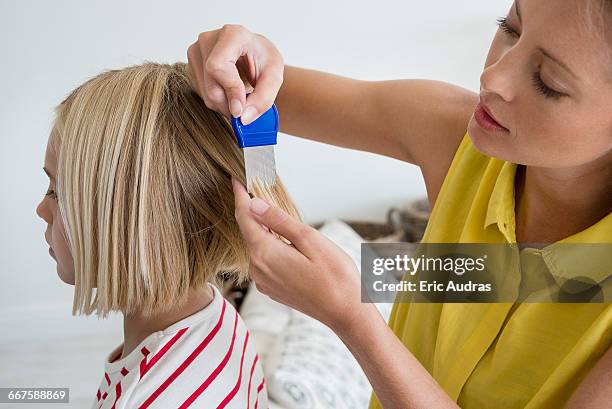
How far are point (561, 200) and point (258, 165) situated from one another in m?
0.36

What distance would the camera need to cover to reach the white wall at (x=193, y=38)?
8.16ft

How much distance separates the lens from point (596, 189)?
825 millimetres

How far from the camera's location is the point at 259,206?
79cm

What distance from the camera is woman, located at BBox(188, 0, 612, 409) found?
72cm

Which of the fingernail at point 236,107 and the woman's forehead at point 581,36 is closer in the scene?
the woman's forehead at point 581,36

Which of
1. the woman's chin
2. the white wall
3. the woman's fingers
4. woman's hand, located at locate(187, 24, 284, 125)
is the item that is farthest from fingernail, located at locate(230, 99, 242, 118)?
the white wall

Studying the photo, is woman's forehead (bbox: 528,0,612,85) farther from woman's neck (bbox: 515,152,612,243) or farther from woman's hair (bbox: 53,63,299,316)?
woman's hair (bbox: 53,63,299,316)

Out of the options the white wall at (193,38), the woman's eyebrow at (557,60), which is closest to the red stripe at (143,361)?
the woman's eyebrow at (557,60)

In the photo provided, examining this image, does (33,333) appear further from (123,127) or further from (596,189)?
(596,189)

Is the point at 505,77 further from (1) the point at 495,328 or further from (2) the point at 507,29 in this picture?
(1) the point at 495,328

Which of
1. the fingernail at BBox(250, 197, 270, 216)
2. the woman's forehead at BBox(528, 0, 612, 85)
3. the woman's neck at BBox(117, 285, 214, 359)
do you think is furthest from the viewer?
the woman's neck at BBox(117, 285, 214, 359)

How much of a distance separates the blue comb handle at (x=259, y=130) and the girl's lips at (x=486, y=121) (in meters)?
0.23

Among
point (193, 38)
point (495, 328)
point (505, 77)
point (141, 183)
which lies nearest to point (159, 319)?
point (141, 183)

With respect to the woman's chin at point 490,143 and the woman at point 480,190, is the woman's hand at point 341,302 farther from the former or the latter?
the woman's chin at point 490,143
